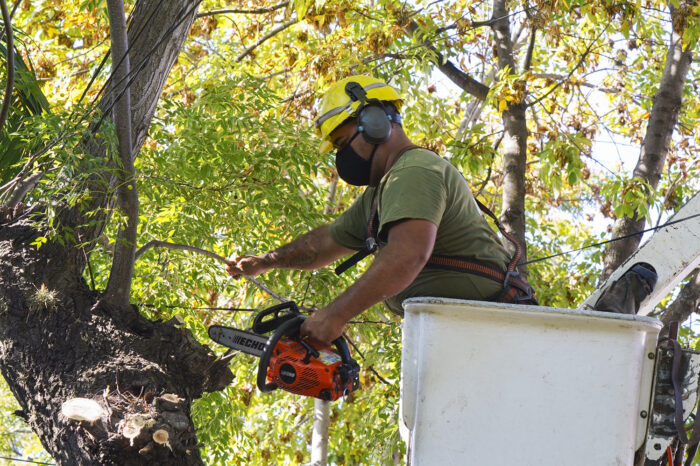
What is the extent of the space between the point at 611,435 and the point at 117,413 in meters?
1.74

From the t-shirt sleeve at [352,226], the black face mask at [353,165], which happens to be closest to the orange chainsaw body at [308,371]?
the black face mask at [353,165]

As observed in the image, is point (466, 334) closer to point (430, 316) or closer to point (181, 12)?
point (430, 316)

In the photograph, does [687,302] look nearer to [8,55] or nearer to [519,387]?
[519,387]

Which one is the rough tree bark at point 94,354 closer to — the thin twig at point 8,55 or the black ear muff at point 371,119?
the thin twig at point 8,55

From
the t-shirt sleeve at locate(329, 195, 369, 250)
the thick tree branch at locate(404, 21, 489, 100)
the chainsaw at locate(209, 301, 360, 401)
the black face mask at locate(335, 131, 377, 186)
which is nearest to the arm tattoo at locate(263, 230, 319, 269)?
the t-shirt sleeve at locate(329, 195, 369, 250)

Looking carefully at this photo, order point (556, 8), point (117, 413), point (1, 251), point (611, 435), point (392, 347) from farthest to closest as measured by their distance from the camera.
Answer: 1. point (556, 8)
2. point (392, 347)
3. point (1, 251)
4. point (117, 413)
5. point (611, 435)

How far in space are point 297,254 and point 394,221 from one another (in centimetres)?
122

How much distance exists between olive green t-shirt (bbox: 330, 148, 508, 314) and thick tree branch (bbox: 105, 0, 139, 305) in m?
1.18

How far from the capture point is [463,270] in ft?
10.0

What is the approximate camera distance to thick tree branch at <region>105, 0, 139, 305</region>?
11.3 ft

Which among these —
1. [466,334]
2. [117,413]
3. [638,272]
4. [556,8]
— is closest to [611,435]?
[466,334]

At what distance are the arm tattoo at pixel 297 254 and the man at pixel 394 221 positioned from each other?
0.24 feet

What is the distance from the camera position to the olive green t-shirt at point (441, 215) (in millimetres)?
2740

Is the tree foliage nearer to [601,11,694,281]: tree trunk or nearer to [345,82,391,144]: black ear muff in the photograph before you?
[601,11,694,281]: tree trunk
